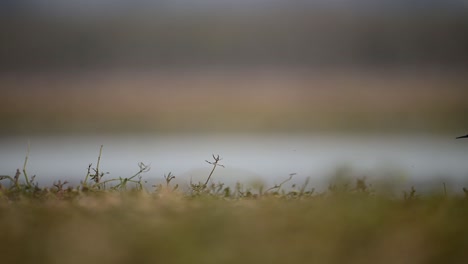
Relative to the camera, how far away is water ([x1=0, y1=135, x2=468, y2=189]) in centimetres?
1320

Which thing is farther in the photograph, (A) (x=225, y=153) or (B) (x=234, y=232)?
(A) (x=225, y=153)

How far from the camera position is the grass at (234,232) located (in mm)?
1449

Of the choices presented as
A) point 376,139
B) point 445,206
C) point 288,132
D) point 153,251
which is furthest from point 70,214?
point 288,132

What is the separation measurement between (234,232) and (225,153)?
17192mm

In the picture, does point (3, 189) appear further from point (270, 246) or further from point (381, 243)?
point (381, 243)

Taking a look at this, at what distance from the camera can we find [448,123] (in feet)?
72.5

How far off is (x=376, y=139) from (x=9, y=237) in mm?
18607

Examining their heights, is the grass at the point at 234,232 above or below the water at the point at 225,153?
below

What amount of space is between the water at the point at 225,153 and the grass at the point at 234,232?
8981 mm

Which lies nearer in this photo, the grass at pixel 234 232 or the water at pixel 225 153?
the grass at pixel 234 232

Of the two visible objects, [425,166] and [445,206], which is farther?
[425,166]

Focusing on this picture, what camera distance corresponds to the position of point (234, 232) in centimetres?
153

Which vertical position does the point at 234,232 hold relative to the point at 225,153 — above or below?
below

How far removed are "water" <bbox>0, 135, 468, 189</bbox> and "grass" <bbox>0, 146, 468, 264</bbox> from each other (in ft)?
29.5
